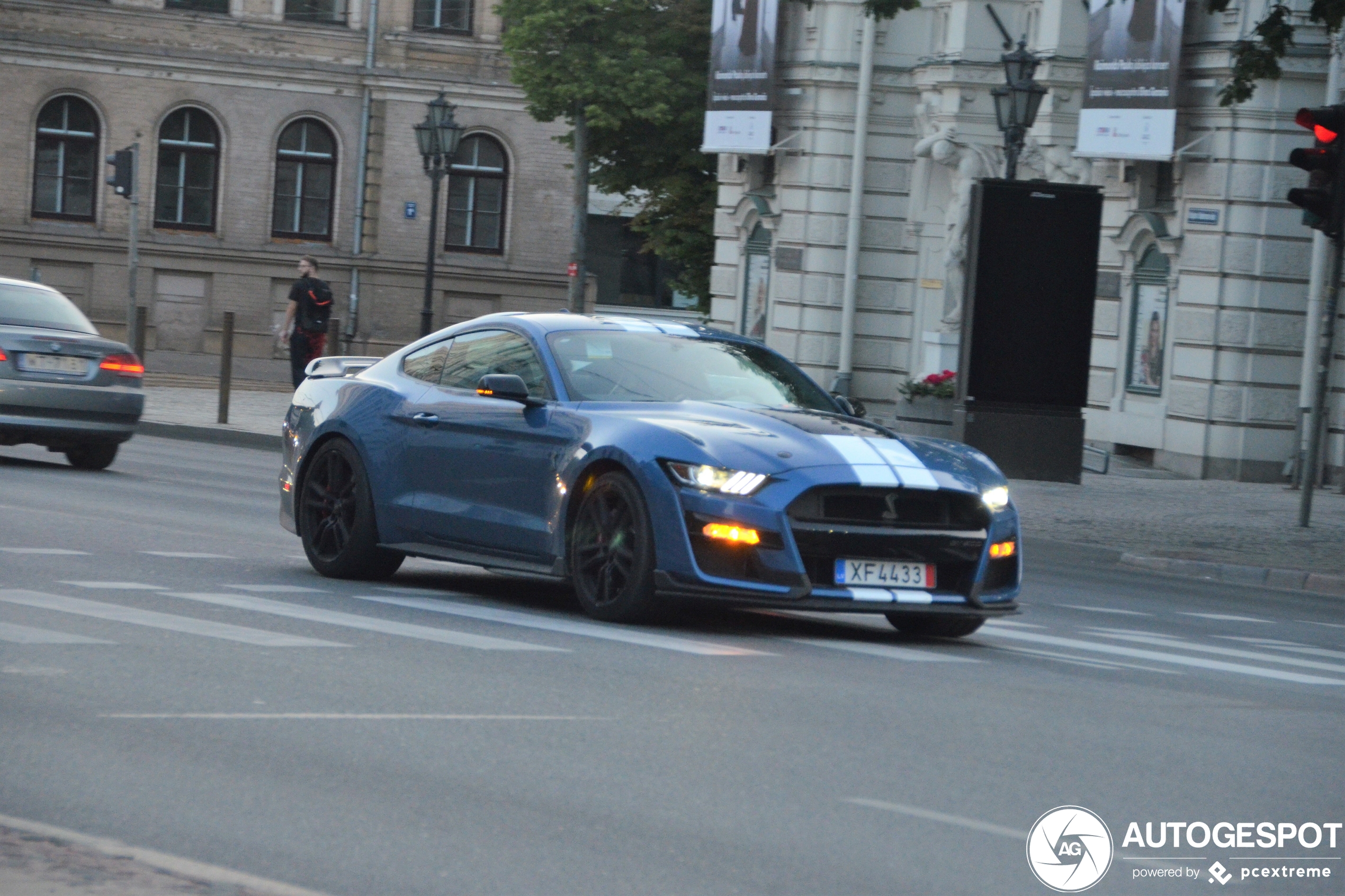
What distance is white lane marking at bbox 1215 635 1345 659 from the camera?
1108 centimetres

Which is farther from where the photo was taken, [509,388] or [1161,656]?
[1161,656]

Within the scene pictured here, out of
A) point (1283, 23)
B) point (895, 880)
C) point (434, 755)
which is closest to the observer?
point (895, 880)

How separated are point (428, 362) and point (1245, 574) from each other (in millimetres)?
7143

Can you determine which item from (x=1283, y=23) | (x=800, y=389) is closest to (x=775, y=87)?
(x=1283, y=23)

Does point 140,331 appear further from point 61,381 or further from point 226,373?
point 61,381

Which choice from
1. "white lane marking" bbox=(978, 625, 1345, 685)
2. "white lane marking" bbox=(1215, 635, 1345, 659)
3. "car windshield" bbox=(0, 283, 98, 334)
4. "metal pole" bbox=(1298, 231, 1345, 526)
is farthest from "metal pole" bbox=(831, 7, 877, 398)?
"white lane marking" bbox=(978, 625, 1345, 685)

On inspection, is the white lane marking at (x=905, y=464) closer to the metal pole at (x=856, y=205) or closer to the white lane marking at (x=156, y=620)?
the white lane marking at (x=156, y=620)

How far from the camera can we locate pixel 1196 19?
28.2 meters

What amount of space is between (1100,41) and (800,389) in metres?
19.2

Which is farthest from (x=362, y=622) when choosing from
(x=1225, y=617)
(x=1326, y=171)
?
(x=1326, y=171)

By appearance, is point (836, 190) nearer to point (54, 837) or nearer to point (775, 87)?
point (775, 87)

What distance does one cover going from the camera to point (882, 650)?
9492 millimetres

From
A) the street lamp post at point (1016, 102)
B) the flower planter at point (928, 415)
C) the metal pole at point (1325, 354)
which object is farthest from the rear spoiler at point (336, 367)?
the flower planter at point (928, 415)

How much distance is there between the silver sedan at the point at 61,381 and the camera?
60.5 feet
